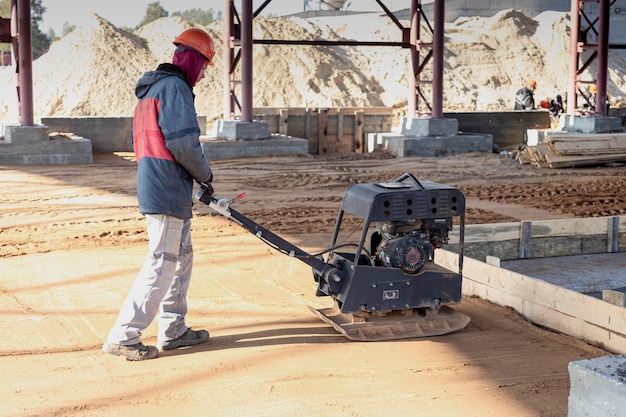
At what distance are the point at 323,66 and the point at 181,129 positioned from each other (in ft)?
109

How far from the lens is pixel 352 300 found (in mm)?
6254

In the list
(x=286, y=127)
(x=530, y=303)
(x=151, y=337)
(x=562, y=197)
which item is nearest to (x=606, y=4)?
(x=286, y=127)

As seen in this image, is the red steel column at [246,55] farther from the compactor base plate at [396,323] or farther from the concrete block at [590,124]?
the compactor base plate at [396,323]

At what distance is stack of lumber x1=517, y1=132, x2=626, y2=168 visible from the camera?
19.1 metres

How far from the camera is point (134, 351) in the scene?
5.84m

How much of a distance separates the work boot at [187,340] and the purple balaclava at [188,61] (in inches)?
72.1

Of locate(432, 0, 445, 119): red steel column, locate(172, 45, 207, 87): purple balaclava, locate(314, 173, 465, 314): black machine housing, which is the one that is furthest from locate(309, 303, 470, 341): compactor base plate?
locate(432, 0, 445, 119): red steel column

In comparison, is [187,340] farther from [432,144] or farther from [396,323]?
[432,144]

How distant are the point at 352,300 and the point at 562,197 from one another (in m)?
9.68

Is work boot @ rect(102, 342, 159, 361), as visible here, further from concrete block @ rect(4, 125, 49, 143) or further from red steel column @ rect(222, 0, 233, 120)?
red steel column @ rect(222, 0, 233, 120)

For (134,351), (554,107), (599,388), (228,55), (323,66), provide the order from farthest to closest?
(323,66) → (554,107) → (228,55) → (134,351) → (599,388)

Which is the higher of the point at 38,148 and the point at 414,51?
the point at 414,51

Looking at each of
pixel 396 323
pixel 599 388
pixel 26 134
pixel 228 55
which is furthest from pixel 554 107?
pixel 599 388

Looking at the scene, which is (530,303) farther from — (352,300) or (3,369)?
(3,369)
